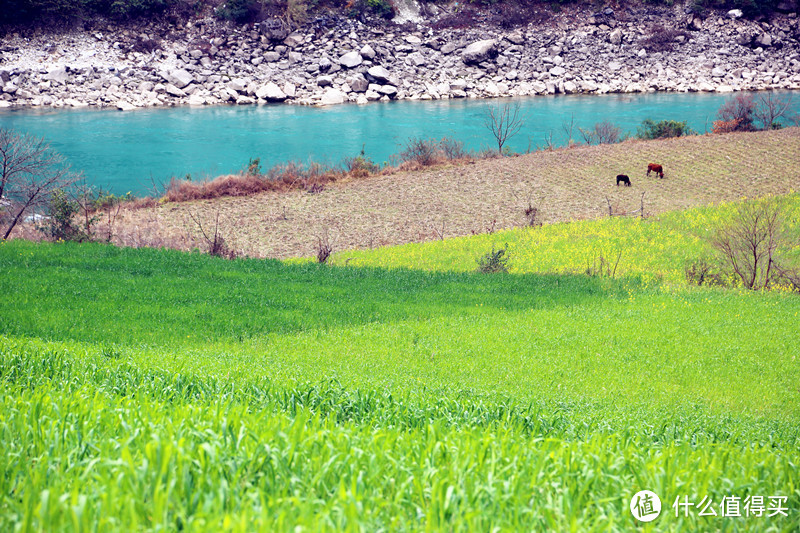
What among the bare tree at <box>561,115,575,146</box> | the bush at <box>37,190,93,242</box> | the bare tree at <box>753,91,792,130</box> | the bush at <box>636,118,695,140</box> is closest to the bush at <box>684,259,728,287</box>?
the bush at <box>37,190,93,242</box>

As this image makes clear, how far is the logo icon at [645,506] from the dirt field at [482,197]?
2181cm

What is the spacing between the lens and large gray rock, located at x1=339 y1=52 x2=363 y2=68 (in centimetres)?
6825

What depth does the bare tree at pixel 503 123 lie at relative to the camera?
42.7m

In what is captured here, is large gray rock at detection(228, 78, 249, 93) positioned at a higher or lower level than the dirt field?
higher

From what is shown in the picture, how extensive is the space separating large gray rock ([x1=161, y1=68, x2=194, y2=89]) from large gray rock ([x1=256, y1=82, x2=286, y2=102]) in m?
7.50

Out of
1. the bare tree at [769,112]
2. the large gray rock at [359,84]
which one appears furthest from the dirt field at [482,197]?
the large gray rock at [359,84]

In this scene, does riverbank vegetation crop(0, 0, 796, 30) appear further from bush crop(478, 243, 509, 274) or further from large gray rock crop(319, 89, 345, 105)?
bush crop(478, 243, 509, 274)

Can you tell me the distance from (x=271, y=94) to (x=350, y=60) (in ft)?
33.8

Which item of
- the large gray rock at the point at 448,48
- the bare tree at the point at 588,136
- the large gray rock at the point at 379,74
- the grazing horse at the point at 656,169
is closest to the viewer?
the grazing horse at the point at 656,169

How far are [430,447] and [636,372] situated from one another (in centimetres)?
755

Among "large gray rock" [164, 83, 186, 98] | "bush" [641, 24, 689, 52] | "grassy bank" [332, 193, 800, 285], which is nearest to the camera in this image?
"grassy bank" [332, 193, 800, 285]

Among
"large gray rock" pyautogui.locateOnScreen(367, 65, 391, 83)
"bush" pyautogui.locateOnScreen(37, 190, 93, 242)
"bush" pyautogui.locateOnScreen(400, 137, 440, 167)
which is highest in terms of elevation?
"large gray rock" pyautogui.locateOnScreen(367, 65, 391, 83)

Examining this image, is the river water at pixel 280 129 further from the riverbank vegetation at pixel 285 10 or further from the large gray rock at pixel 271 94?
the riverbank vegetation at pixel 285 10

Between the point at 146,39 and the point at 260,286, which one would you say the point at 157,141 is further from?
the point at 260,286
